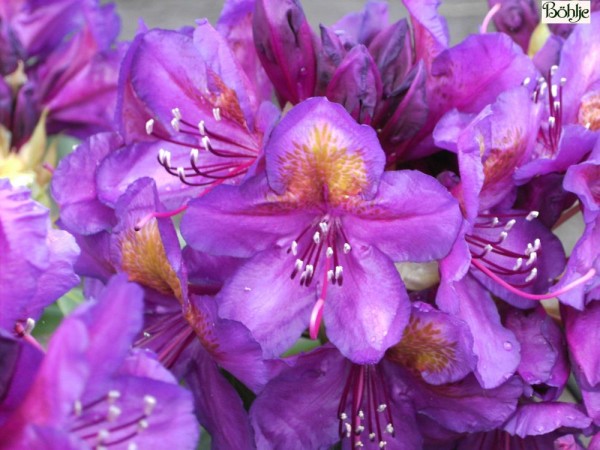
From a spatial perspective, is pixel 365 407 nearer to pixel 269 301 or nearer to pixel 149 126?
pixel 269 301

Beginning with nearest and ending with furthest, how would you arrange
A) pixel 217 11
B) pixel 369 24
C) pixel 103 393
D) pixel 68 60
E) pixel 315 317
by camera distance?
1. pixel 103 393
2. pixel 315 317
3. pixel 369 24
4. pixel 68 60
5. pixel 217 11

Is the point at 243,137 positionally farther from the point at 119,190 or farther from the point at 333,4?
the point at 333,4

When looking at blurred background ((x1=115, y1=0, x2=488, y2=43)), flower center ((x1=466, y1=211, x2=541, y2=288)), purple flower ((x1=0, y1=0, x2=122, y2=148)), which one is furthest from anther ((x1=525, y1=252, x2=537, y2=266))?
blurred background ((x1=115, y1=0, x2=488, y2=43))

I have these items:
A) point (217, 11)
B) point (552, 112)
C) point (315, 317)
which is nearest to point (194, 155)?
point (315, 317)

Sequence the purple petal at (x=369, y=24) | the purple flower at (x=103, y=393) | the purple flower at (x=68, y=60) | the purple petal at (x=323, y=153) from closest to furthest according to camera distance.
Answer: the purple flower at (x=103, y=393), the purple petal at (x=323, y=153), the purple petal at (x=369, y=24), the purple flower at (x=68, y=60)

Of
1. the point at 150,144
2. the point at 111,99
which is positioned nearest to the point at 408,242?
the point at 150,144

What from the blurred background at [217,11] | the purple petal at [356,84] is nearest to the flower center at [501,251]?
the purple petal at [356,84]

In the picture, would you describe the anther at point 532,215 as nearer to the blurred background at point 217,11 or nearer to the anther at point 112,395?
the anther at point 112,395
